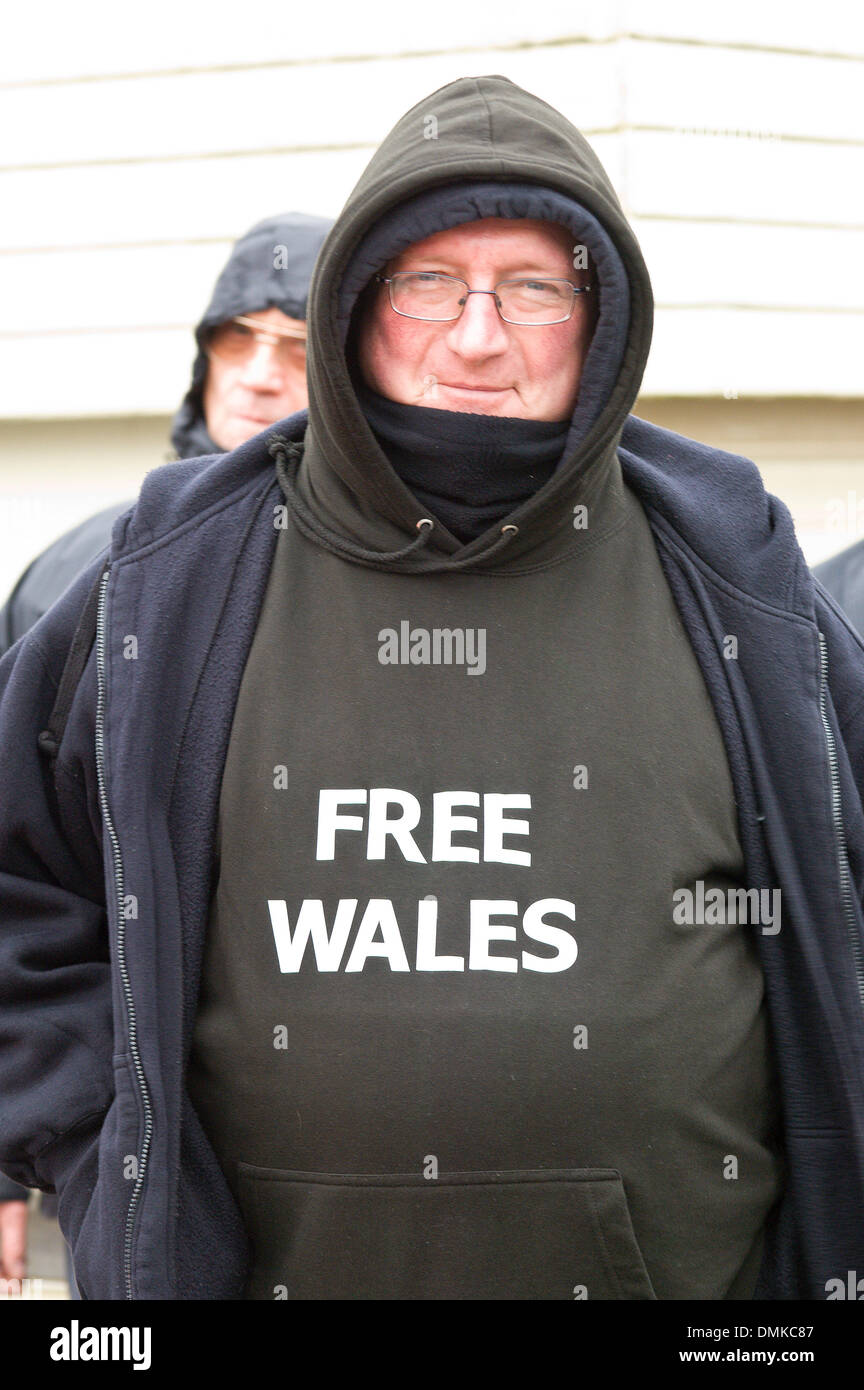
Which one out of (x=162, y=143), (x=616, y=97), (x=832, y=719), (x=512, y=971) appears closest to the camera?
(x=512, y=971)

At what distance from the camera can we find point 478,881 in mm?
2123

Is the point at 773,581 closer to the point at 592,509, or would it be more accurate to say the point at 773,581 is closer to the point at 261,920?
the point at 592,509

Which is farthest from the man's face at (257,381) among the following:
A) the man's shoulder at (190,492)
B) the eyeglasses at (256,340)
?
the man's shoulder at (190,492)

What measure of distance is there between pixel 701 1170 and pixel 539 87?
380 centimetres

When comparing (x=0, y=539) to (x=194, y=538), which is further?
(x=0, y=539)

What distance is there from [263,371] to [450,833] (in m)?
1.96

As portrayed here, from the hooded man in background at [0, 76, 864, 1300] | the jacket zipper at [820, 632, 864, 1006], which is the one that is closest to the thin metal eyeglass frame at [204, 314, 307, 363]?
the hooded man in background at [0, 76, 864, 1300]

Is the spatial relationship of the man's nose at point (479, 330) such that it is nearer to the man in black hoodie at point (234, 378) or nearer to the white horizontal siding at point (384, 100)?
the man in black hoodie at point (234, 378)

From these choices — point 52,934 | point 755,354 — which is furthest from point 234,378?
point 755,354

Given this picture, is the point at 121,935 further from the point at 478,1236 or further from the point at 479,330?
the point at 479,330

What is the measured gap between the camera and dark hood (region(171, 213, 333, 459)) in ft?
12.6

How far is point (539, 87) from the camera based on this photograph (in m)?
4.97

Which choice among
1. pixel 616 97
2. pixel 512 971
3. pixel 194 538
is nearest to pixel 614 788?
pixel 512 971

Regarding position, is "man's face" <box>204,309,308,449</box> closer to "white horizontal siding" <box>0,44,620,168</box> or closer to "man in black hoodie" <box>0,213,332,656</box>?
"man in black hoodie" <box>0,213,332,656</box>
